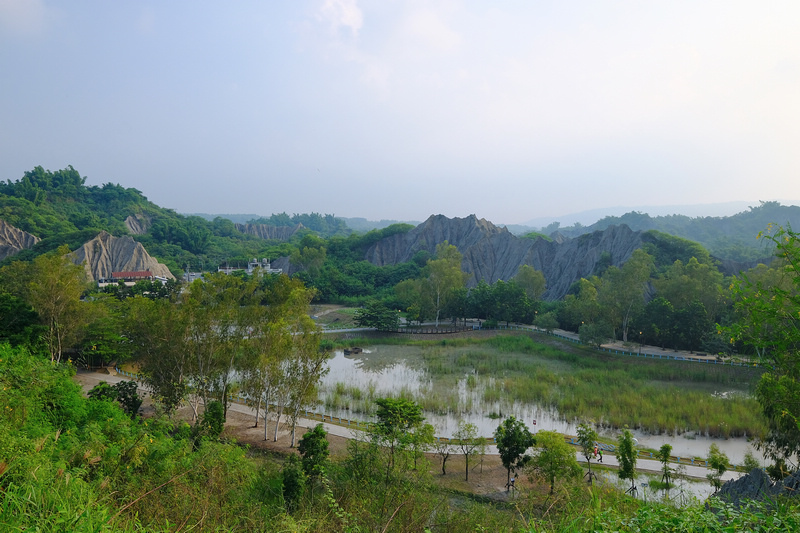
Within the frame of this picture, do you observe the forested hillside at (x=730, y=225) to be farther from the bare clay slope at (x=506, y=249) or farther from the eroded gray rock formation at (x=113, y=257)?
the eroded gray rock formation at (x=113, y=257)

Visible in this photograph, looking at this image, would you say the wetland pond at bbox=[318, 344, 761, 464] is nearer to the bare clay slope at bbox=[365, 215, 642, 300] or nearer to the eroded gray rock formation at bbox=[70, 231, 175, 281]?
the bare clay slope at bbox=[365, 215, 642, 300]

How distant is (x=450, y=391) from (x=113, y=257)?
168 ft

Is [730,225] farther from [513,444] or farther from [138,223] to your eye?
[138,223]

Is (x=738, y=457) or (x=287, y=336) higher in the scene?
(x=287, y=336)

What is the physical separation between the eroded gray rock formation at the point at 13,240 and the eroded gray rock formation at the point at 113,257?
310 inches

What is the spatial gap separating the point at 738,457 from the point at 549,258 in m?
41.3

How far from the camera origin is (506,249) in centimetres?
5925

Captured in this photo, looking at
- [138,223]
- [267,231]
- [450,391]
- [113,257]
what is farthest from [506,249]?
[267,231]

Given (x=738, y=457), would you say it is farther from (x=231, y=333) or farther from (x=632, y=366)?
(x=231, y=333)

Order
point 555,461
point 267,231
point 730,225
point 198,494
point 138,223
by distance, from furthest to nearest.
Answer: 1. point 267,231
2. point 730,225
3. point 138,223
4. point 555,461
5. point 198,494

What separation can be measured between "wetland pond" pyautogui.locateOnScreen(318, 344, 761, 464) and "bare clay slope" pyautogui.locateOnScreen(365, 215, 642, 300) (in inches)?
1028

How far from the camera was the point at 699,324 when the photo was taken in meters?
27.6

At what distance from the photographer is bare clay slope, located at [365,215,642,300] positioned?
50.1 metres

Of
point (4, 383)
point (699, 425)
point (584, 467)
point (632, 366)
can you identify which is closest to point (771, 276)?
point (632, 366)
